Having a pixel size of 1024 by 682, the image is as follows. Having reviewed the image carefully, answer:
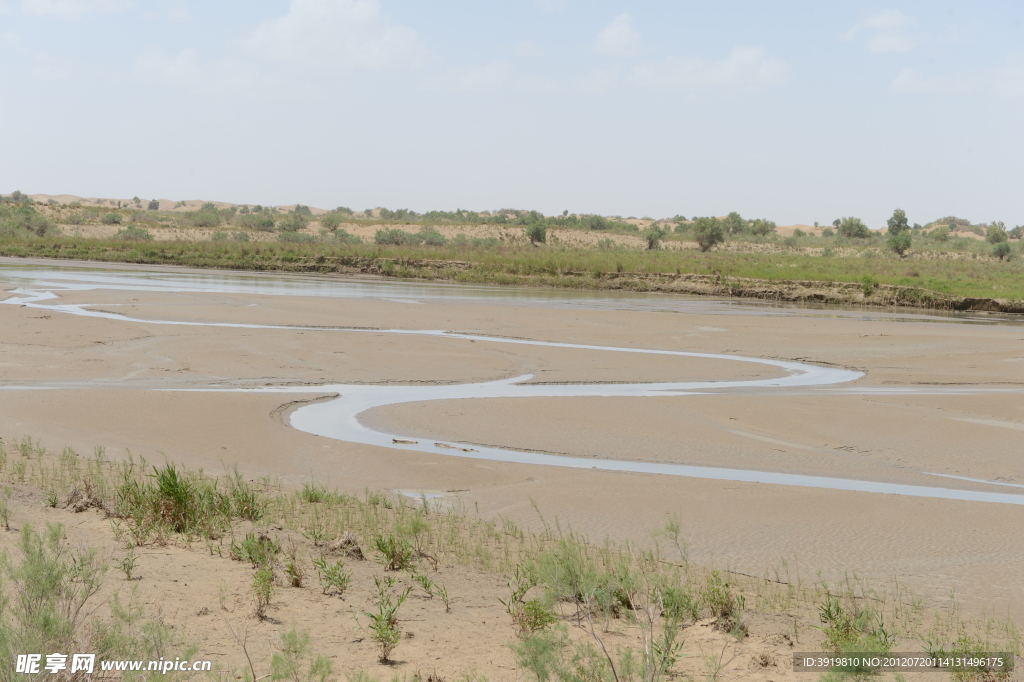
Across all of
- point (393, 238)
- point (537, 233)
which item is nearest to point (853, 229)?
point (537, 233)

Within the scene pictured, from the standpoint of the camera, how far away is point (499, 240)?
243 ft

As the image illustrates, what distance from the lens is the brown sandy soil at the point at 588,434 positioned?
6.41 meters

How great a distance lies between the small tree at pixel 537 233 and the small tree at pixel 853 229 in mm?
30506

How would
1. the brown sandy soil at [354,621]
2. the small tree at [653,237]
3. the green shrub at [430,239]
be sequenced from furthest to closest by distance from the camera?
the small tree at [653,237], the green shrub at [430,239], the brown sandy soil at [354,621]

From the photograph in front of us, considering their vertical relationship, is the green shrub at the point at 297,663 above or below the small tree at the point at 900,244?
below

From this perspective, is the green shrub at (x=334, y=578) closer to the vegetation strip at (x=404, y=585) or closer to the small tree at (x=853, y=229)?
the vegetation strip at (x=404, y=585)

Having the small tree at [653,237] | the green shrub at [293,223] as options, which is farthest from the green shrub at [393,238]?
the small tree at [653,237]

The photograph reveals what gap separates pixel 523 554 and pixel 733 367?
11.1m

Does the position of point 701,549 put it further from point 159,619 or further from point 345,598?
point 159,619

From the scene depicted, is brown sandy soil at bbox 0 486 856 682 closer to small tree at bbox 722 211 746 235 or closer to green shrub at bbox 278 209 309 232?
green shrub at bbox 278 209 309 232

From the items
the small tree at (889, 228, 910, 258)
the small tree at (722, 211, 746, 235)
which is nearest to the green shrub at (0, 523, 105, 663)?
the small tree at (889, 228, 910, 258)

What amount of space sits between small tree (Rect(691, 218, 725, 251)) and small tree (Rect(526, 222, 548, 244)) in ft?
40.3

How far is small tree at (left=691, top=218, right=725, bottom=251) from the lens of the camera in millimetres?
69562

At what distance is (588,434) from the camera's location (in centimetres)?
1109
